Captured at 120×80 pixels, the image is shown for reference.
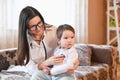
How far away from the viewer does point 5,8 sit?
9.66 ft

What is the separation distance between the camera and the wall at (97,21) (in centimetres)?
420

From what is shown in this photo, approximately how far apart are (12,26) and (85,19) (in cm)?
131

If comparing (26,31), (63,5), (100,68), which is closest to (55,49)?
(26,31)

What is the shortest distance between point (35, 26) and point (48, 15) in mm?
2146

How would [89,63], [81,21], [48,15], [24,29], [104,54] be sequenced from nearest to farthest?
[24,29] → [89,63] → [104,54] → [48,15] → [81,21]

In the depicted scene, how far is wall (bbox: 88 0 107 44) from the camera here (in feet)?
13.8

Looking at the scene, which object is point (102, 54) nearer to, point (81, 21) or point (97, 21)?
point (81, 21)

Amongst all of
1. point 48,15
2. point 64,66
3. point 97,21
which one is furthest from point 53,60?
point 97,21

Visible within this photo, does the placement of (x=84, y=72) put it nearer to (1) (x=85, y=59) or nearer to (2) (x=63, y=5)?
→ (1) (x=85, y=59)

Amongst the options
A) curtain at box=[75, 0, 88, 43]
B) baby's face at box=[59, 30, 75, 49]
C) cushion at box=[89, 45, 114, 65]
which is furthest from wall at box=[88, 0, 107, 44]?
baby's face at box=[59, 30, 75, 49]

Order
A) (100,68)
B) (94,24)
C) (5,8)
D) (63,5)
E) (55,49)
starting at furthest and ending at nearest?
(94,24) → (63,5) → (5,8) → (100,68) → (55,49)

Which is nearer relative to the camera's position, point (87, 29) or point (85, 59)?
point (85, 59)

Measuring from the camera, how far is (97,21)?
441 cm

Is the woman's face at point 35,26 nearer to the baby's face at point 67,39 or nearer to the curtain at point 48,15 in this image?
the baby's face at point 67,39
